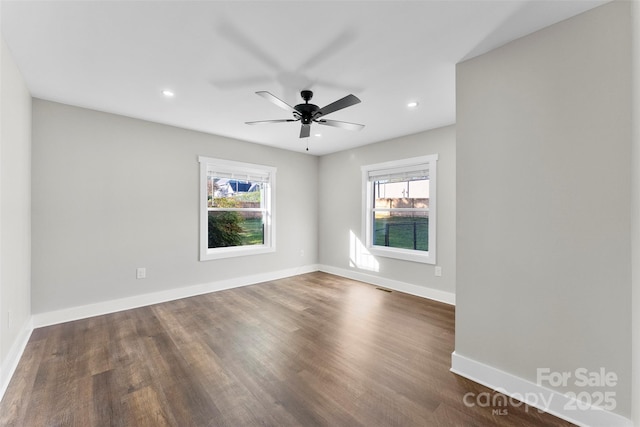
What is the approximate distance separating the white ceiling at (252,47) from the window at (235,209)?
1398mm

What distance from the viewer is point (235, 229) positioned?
473 cm

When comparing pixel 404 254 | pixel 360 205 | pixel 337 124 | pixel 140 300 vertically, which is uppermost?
pixel 337 124

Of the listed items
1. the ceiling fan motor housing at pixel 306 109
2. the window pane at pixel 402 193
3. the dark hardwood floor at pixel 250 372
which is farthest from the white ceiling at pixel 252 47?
the dark hardwood floor at pixel 250 372

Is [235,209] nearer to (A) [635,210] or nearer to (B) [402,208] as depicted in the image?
(B) [402,208]

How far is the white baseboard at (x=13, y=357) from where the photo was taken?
1882mm

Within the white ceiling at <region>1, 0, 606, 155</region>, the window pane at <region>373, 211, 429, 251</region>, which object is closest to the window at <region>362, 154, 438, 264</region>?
the window pane at <region>373, 211, 429, 251</region>

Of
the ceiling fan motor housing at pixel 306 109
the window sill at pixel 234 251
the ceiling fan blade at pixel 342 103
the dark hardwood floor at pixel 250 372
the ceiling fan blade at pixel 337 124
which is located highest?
the ceiling fan motor housing at pixel 306 109

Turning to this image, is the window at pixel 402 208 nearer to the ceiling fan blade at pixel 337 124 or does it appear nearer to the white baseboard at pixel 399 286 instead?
the white baseboard at pixel 399 286

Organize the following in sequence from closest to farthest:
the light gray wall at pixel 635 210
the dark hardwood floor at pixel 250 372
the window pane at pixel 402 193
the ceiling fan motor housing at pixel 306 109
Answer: the light gray wall at pixel 635 210
the dark hardwood floor at pixel 250 372
the ceiling fan motor housing at pixel 306 109
the window pane at pixel 402 193

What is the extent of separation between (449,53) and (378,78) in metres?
0.61

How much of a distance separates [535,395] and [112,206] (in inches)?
178

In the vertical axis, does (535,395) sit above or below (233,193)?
below

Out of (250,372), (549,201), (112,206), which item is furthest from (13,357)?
(549,201)

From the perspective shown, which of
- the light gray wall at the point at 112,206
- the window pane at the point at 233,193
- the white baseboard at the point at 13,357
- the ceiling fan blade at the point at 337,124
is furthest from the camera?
the window pane at the point at 233,193
